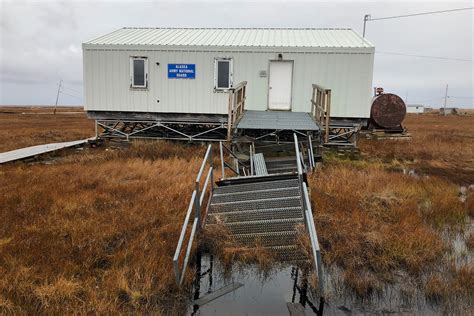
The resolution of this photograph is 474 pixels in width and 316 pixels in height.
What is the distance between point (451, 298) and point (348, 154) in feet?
32.5

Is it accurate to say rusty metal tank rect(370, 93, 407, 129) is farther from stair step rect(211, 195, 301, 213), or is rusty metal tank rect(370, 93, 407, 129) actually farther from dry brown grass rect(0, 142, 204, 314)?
stair step rect(211, 195, 301, 213)

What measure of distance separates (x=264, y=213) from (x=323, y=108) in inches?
215

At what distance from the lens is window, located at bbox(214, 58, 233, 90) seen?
1391 centimetres

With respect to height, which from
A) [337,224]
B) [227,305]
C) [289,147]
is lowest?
[227,305]

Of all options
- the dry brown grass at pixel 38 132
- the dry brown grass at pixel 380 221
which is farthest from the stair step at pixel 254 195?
the dry brown grass at pixel 38 132

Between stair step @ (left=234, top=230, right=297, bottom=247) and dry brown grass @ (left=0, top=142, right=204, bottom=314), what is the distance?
110 cm

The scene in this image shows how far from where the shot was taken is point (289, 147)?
11.2 metres

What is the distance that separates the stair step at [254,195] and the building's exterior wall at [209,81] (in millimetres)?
7522

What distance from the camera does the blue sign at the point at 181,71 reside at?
14.0m

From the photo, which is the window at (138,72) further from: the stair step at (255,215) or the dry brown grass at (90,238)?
the stair step at (255,215)

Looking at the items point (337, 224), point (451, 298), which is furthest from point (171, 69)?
point (451, 298)

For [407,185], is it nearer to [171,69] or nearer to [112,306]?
[112,306]

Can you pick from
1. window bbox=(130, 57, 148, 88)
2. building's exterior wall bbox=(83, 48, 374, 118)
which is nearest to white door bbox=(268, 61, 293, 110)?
building's exterior wall bbox=(83, 48, 374, 118)

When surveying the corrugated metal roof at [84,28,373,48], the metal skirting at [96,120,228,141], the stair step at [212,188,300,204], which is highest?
the corrugated metal roof at [84,28,373,48]
